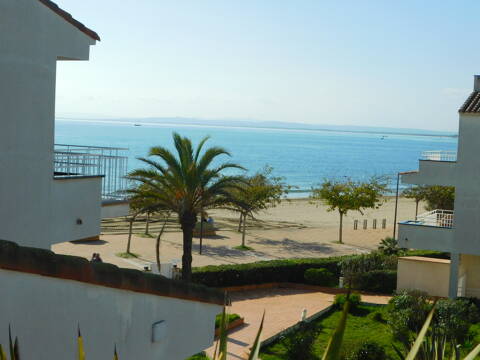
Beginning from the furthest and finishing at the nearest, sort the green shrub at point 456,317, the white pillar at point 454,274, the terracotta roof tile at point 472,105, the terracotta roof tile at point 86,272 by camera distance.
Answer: the white pillar at point 454,274 < the terracotta roof tile at point 472,105 < the green shrub at point 456,317 < the terracotta roof tile at point 86,272

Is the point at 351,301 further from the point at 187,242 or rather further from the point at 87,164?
the point at 87,164

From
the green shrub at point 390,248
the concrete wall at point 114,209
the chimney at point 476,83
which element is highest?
the chimney at point 476,83

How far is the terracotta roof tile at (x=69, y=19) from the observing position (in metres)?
10.2

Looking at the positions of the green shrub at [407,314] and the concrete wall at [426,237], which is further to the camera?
the concrete wall at [426,237]

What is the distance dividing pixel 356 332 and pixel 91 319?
14.1m

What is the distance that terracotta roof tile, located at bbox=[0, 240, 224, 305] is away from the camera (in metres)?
5.96

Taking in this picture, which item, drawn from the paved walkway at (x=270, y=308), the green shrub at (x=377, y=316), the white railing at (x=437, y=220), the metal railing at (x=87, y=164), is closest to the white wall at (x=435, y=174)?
the white railing at (x=437, y=220)

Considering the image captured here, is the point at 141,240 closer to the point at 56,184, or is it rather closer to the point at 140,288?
the point at 56,184

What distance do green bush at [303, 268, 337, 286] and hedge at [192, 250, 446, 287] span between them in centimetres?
52

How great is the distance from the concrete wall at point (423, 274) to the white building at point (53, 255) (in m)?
15.0

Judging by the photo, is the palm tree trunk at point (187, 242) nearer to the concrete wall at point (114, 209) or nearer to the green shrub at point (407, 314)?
the green shrub at point (407, 314)

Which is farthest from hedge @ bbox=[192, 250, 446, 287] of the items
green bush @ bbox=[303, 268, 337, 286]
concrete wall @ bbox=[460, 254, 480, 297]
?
concrete wall @ bbox=[460, 254, 480, 297]

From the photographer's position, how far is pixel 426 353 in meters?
9.30

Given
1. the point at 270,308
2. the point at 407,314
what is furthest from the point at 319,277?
the point at 407,314
